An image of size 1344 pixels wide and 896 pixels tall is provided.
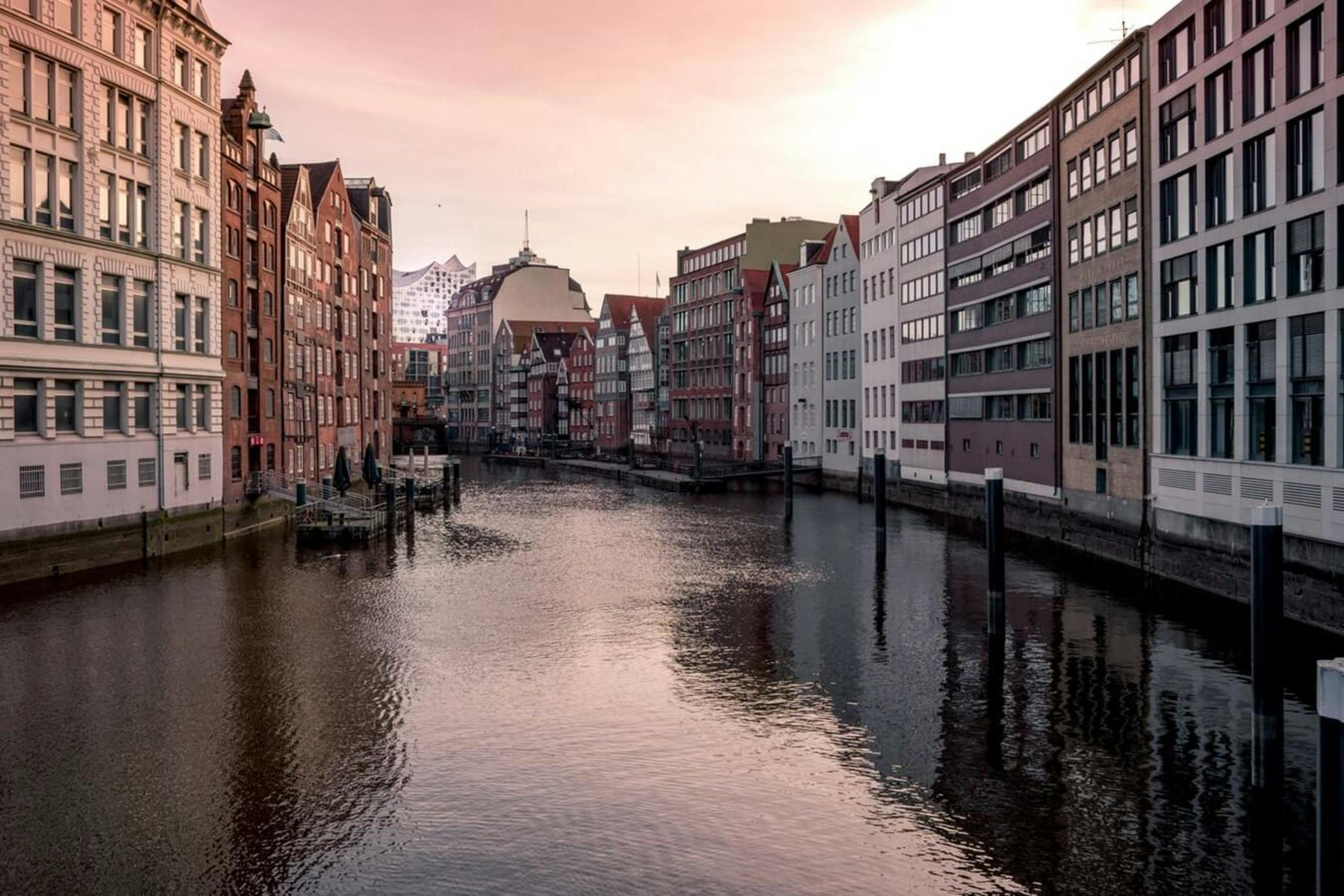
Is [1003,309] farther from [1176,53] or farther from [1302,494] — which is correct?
[1302,494]

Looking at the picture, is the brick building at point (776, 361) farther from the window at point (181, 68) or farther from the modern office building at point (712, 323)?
the window at point (181, 68)

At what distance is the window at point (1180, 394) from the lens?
40562 millimetres

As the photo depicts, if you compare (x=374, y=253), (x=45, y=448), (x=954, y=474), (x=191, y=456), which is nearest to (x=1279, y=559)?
(x=45, y=448)

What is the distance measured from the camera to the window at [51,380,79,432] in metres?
39.2

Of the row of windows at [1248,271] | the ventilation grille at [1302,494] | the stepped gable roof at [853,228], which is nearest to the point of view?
the ventilation grille at [1302,494]

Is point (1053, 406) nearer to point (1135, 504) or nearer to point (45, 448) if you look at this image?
point (1135, 504)

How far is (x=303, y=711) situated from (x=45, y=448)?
21.9m

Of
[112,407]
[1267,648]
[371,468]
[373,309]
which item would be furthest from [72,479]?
[373,309]

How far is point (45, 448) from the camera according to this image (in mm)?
38188

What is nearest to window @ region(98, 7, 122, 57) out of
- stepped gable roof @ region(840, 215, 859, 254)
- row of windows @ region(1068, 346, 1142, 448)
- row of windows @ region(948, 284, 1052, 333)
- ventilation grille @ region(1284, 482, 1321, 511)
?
row of windows @ region(1068, 346, 1142, 448)

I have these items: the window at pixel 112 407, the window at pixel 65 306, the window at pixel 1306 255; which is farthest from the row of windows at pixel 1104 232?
the window at pixel 65 306

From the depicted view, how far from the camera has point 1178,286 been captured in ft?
137

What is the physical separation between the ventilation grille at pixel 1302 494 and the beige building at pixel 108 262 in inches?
1592

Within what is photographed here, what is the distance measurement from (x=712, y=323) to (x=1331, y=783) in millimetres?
107874
